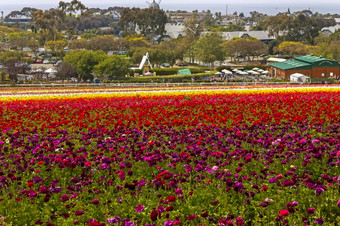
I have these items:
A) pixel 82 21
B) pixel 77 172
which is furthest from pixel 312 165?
pixel 82 21

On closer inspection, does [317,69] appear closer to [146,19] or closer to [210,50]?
[210,50]

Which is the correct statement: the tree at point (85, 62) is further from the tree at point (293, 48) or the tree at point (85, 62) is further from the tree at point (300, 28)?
the tree at point (300, 28)

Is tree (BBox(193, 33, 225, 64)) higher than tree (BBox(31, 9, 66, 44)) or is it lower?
lower

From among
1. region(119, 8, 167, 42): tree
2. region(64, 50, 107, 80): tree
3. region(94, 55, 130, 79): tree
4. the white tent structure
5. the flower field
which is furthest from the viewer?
region(119, 8, 167, 42): tree

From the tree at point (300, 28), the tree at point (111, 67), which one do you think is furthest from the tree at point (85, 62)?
the tree at point (300, 28)

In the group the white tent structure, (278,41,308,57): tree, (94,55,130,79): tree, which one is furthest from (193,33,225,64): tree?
the white tent structure

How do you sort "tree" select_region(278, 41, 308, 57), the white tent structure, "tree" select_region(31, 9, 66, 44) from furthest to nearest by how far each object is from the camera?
"tree" select_region(31, 9, 66, 44), "tree" select_region(278, 41, 308, 57), the white tent structure

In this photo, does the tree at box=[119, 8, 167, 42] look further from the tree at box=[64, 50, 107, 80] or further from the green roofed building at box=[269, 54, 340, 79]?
the green roofed building at box=[269, 54, 340, 79]

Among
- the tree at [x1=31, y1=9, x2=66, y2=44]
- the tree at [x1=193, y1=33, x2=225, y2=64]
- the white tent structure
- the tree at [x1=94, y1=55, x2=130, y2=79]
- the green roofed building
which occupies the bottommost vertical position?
the white tent structure

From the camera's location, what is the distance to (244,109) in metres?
17.5

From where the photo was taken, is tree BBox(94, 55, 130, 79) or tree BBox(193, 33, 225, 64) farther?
tree BBox(193, 33, 225, 64)

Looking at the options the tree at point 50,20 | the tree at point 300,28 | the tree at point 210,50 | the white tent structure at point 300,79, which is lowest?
the white tent structure at point 300,79

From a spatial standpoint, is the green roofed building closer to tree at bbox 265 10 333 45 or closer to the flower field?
tree at bbox 265 10 333 45

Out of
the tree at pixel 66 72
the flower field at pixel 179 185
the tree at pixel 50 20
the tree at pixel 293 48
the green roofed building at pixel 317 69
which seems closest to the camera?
the flower field at pixel 179 185
